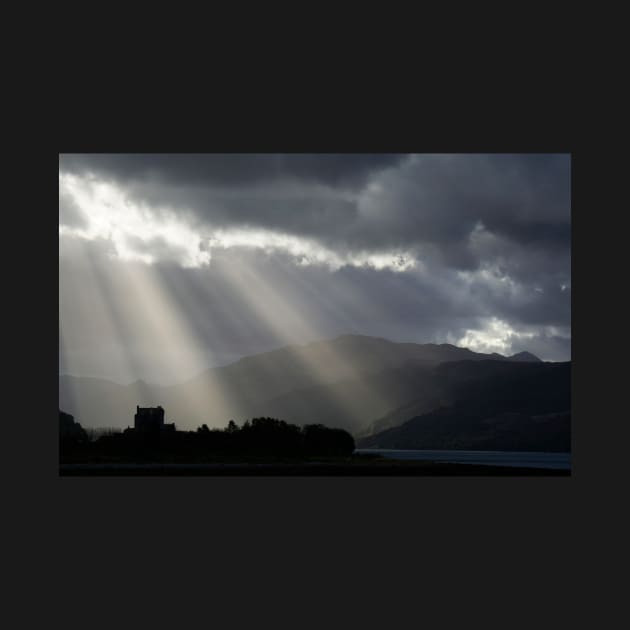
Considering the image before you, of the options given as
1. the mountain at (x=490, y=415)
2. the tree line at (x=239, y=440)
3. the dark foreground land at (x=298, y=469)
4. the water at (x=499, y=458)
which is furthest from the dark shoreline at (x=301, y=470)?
the mountain at (x=490, y=415)

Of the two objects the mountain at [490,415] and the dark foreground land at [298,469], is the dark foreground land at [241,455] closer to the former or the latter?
the dark foreground land at [298,469]

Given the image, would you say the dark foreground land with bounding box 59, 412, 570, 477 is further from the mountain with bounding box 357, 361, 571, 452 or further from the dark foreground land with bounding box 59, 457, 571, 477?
the mountain with bounding box 357, 361, 571, 452

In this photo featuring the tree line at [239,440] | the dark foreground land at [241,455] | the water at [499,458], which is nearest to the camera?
the dark foreground land at [241,455]

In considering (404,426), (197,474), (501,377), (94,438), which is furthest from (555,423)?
(94,438)

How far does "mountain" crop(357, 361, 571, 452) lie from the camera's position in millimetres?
38688

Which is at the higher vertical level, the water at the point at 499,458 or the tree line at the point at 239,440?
the tree line at the point at 239,440

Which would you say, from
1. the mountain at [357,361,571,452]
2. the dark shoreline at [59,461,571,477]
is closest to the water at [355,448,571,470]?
the mountain at [357,361,571,452]

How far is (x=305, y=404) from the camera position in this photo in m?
39.0

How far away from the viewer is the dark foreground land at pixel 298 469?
90.2ft

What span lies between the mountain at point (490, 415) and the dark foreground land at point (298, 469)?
31.3ft

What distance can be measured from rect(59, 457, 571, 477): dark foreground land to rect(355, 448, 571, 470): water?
160cm

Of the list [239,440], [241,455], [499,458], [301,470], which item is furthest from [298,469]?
[499,458]

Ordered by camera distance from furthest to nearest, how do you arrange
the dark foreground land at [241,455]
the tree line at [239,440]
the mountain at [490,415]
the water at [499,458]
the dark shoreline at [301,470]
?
the mountain at [490,415] → the tree line at [239,440] → the water at [499,458] → the dark foreground land at [241,455] → the dark shoreline at [301,470]

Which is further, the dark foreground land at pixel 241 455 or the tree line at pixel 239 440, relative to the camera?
the tree line at pixel 239 440
